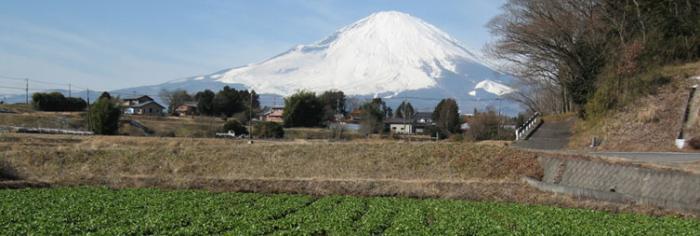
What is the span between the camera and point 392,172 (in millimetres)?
28156

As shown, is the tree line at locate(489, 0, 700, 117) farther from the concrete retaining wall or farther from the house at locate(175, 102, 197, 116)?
the house at locate(175, 102, 197, 116)

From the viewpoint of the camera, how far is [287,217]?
14.2 meters

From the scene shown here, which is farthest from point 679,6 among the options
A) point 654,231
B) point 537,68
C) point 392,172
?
point 654,231

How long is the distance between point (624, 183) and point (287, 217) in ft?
42.4

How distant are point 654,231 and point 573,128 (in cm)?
2525

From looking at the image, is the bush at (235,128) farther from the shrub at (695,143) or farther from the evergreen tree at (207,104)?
the shrub at (695,143)

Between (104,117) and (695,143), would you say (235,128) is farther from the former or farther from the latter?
(695,143)

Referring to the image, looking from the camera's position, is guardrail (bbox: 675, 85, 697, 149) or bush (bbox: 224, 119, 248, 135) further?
bush (bbox: 224, 119, 248, 135)

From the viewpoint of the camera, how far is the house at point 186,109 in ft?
287

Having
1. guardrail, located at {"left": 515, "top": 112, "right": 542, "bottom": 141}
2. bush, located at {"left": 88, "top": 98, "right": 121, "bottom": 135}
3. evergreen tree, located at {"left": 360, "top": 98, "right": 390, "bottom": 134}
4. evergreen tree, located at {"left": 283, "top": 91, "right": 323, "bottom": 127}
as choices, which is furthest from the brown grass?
evergreen tree, located at {"left": 283, "top": 91, "right": 323, "bottom": 127}

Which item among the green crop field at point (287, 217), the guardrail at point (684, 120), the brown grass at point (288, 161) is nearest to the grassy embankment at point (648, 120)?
the guardrail at point (684, 120)

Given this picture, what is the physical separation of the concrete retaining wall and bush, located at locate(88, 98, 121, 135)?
37.0 metres

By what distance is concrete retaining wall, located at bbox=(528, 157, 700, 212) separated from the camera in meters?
19.0

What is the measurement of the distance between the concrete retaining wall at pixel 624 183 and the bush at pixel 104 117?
37.0 metres
